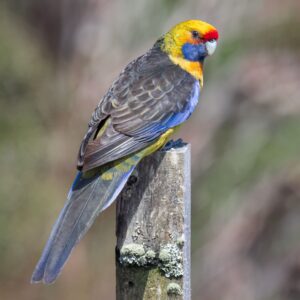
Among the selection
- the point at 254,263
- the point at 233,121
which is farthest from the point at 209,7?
the point at 254,263

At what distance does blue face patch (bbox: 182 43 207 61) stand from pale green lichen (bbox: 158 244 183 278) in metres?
1.92

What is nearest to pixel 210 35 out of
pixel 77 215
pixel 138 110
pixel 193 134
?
pixel 138 110

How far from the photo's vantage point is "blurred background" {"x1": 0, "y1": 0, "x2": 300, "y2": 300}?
7.84 m

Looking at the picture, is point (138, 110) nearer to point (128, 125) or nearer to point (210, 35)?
point (128, 125)

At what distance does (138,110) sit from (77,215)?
0.91 m

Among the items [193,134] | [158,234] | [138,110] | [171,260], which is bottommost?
[171,260]

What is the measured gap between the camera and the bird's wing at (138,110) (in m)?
4.64

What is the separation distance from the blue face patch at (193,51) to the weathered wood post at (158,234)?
1583 mm

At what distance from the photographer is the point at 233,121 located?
8.69 metres

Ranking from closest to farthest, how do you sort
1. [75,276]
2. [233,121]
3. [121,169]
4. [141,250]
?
[141,250] → [121,169] → [75,276] → [233,121]

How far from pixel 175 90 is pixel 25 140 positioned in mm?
3498

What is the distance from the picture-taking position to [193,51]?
18.4 ft

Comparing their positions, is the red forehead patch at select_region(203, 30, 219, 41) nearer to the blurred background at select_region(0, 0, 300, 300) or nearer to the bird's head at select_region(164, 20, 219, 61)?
the bird's head at select_region(164, 20, 219, 61)

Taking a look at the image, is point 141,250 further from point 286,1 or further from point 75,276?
point 286,1
